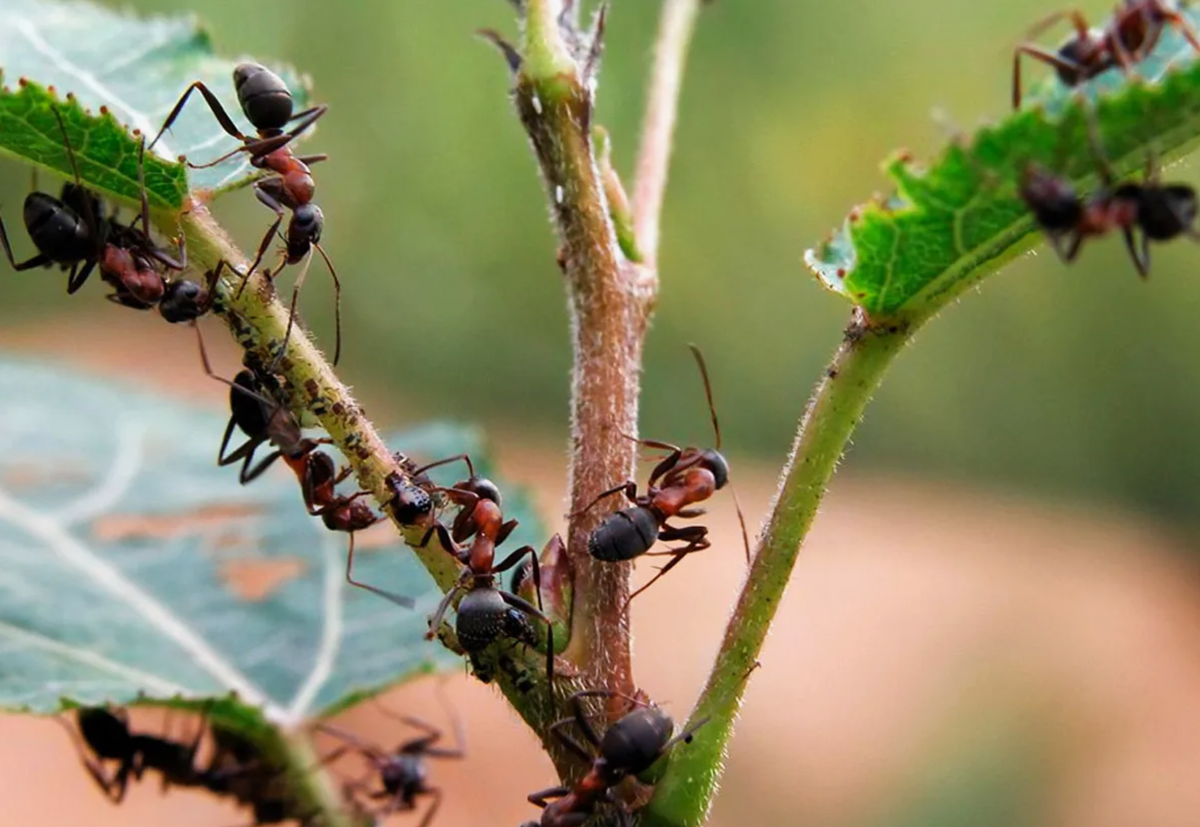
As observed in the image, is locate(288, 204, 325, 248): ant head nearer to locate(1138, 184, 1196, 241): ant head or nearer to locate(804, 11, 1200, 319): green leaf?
locate(804, 11, 1200, 319): green leaf

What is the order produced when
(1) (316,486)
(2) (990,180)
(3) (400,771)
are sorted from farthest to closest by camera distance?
1. (3) (400,771)
2. (1) (316,486)
3. (2) (990,180)

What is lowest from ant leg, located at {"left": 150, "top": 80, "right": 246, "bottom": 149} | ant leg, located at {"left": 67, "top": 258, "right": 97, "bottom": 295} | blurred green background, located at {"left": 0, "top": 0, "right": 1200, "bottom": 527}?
ant leg, located at {"left": 67, "top": 258, "right": 97, "bottom": 295}

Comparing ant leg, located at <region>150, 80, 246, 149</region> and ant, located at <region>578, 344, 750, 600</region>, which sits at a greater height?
ant leg, located at <region>150, 80, 246, 149</region>

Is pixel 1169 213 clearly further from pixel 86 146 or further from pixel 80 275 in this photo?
pixel 80 275

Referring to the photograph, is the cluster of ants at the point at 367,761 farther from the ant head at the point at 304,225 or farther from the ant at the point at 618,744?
the ant head at the point at 304,225

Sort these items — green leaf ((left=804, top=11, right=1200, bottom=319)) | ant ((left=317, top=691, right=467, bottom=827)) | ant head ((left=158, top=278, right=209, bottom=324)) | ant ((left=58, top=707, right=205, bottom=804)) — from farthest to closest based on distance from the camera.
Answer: ant ((left=317, top=691, right=467, bottom=827))
ant ((left=58, top=707, right=205, bottom=804))
ant head ((left=158, top=278, right=209, bottom=324))
green leaf ((left=804, top=11, right=1200, bottom=319))

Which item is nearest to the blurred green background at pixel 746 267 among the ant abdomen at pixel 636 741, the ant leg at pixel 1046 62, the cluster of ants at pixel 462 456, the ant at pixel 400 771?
the ant at pixel 400 771

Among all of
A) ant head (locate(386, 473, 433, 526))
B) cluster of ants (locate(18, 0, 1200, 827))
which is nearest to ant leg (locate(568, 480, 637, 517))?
cluster of ants (locate(18, 0, 1200, 827))

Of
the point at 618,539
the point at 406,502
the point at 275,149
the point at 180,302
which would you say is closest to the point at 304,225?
the point at 275,149
